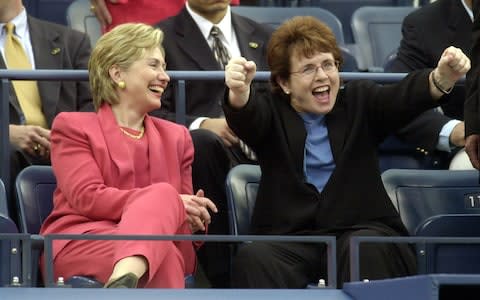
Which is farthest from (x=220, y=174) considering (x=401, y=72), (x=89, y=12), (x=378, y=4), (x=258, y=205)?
(x=378, y=4)

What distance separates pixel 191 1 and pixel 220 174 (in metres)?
1.19

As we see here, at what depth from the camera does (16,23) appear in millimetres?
7484

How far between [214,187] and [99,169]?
2.44ft

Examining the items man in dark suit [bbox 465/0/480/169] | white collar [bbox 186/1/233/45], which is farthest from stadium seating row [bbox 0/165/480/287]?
white collar [bbox 186/1/233/45]

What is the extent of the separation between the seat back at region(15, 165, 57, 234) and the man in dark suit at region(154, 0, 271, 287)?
1.92 ft

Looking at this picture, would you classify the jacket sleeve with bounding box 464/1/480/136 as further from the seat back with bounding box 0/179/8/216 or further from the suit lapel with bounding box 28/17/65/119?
the suit lapel with bounding box 28/17/65/119

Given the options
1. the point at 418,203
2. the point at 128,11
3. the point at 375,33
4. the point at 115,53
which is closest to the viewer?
the point at 115,53

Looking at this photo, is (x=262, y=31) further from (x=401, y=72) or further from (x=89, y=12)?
(x=89, y=12)

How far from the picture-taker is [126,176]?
6.08 meters

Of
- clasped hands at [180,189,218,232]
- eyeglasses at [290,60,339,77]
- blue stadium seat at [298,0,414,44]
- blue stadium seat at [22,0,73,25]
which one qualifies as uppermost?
eyeglasses at [290,60,339,77]

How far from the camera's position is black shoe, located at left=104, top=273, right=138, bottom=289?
536cm

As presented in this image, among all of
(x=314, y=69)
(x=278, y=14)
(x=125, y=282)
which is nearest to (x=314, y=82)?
(x=314, y=69)

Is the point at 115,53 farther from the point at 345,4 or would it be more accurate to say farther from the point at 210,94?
the point at 345,4

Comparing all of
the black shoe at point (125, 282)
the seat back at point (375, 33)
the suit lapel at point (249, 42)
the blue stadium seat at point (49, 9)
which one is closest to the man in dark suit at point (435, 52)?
the suit lapel at point (249, 42)
